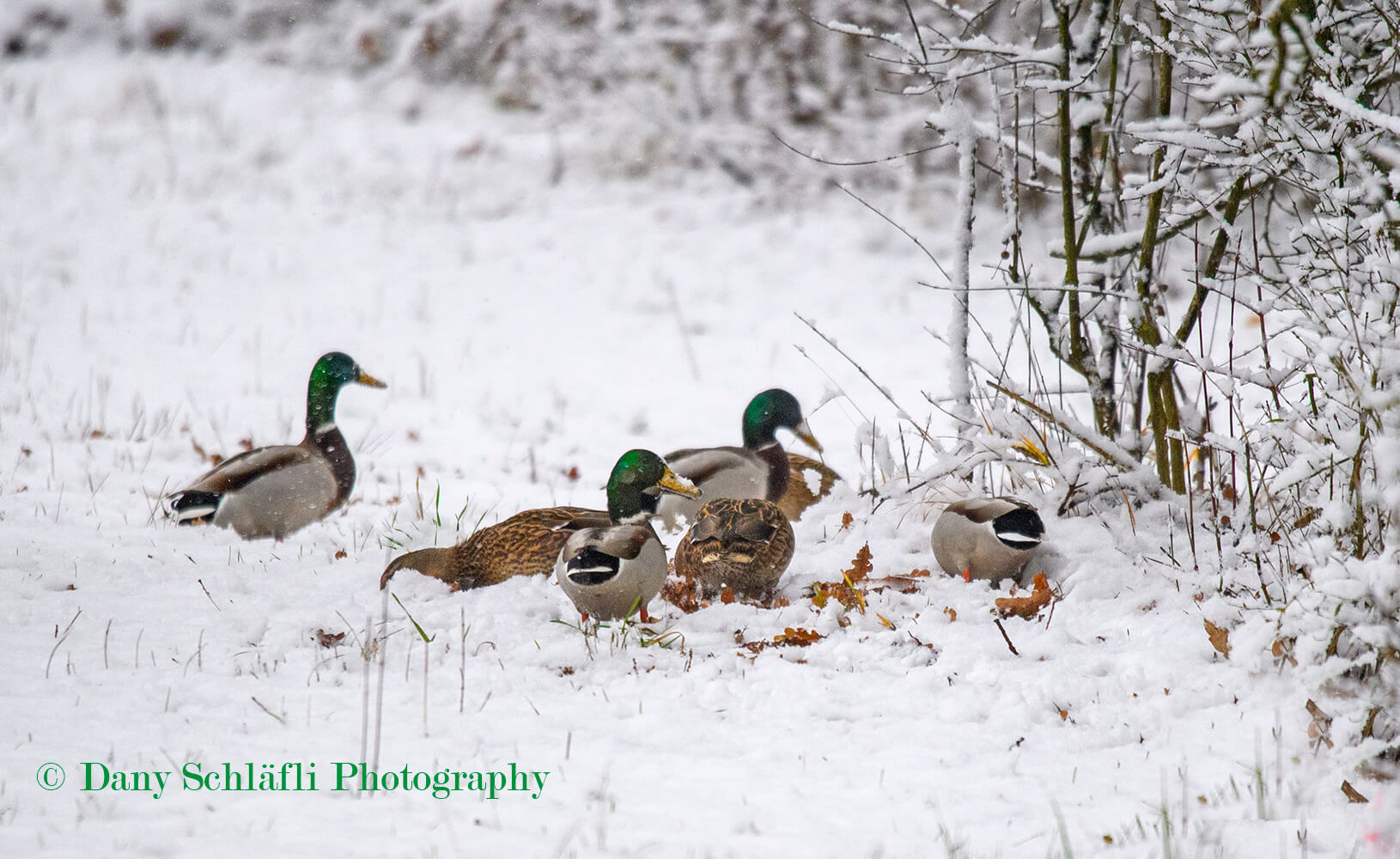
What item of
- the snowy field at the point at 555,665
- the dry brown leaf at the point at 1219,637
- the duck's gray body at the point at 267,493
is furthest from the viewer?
the duck's gray body at the point at 267,493

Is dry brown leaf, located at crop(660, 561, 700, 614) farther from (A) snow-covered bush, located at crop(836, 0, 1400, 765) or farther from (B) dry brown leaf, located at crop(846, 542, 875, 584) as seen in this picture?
(A) snow-covered bush, located at crop(836, 0, 1400, 765)

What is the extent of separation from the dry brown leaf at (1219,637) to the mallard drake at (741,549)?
148 cm

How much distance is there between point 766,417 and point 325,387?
89.5 inches

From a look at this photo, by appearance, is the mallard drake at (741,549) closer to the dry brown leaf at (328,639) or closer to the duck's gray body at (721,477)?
the duck's gray body at (721,477)

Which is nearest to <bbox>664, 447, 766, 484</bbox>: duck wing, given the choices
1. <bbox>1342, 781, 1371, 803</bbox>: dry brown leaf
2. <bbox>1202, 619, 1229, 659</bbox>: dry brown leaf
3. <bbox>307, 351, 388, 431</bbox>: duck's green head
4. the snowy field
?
the snowy field

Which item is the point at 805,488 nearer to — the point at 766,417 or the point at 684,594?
the point at 766,417

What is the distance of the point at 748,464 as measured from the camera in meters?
5.96

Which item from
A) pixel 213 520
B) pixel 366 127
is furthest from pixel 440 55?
pixel 213 520

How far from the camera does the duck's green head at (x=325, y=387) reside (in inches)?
227

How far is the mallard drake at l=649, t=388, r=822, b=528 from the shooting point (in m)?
5.77

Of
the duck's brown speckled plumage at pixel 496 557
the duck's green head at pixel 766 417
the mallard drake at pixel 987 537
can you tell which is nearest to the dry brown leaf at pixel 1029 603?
the mallard drake at pixel 987 537

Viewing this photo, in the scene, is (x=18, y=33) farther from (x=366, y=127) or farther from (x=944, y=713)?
(x=944, y=713)

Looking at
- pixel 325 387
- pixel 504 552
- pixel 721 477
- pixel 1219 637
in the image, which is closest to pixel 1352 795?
pixel 1219 637

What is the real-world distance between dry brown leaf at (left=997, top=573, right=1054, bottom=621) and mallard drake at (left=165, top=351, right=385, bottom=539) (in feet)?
10.3
